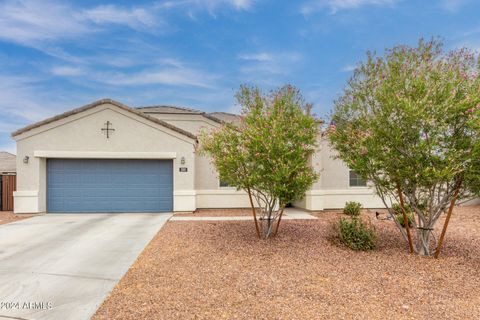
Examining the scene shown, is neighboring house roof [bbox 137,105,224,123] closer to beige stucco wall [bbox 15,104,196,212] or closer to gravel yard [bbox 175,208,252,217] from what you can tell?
beige stucco wall [bbox 15,104,196,212]

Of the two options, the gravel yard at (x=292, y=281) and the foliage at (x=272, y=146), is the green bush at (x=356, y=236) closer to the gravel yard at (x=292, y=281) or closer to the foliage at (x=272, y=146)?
the gravel yard at (x=292, y=281)

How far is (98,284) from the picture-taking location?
480cm

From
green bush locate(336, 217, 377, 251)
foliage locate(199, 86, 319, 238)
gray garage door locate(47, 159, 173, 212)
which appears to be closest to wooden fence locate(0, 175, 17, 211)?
gray garage door locate(47, 159, 173, 212)

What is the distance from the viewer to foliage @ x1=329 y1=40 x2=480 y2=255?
18.5 feet

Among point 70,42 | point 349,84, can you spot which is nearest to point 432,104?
point 349,84

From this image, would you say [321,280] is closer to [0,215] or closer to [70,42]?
[0,215]

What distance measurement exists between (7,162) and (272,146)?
1900 centimetres

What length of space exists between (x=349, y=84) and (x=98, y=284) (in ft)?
23.5

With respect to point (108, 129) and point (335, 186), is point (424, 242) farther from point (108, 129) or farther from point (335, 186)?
point (108, 129)

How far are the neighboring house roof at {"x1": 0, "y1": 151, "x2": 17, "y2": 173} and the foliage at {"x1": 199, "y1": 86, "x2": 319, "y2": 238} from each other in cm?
1452

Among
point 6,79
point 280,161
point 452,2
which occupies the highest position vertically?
point 452,2

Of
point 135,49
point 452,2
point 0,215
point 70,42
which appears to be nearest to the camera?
point 452,2

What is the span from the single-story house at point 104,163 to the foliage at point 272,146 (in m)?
5.11

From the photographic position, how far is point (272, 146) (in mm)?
6660
